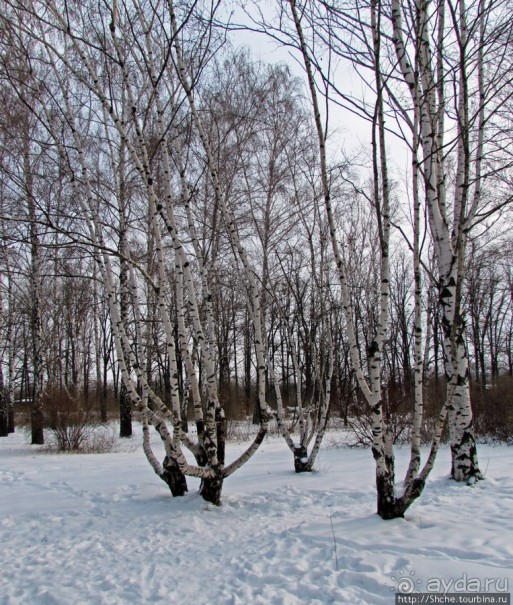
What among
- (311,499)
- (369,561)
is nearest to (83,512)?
(311,499)

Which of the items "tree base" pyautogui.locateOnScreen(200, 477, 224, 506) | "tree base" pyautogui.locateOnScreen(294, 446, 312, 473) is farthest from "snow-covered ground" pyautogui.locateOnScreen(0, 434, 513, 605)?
"tree base" pyautogui.locateOnScreen(294, 446, 312, 473)

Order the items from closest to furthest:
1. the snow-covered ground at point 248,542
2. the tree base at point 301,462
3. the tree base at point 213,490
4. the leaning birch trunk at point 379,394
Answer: the snow-covered ground at point 248,542 → the leaning birch trunk at point 379,394 → the tree base at point 213,490 → the tree base at point 301,462

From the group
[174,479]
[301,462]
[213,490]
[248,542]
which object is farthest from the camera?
[301,462]

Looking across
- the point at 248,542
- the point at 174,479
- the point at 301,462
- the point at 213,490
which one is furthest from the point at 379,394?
the point at 301,462

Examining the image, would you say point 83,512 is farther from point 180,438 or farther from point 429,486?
point 429,486

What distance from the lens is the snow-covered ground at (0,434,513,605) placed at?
2.31m

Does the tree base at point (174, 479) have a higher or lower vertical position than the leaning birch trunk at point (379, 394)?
lower

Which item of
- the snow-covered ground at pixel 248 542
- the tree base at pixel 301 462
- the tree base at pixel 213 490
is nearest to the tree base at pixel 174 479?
the snow-covered ground at pixel 248 542

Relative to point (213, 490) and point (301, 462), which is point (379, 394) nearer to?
point (213, 490)

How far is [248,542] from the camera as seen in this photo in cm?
304

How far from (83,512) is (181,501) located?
91cm

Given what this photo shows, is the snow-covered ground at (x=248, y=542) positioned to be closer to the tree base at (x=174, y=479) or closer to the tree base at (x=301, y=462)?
the tree base at (x=174, y=479)

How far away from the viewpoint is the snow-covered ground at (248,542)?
7.59 ft

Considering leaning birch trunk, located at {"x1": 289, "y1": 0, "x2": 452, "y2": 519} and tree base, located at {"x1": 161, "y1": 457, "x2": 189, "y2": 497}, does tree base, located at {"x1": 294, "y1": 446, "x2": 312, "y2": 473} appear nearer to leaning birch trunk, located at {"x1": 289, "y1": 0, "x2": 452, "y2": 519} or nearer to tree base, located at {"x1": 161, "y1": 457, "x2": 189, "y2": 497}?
tree base, located at {"x1": 161, "y1": 457, "x2": 189, "y2": 497}
